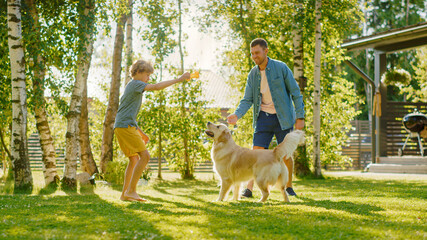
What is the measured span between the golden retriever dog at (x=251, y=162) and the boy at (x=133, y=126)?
2.95 feet

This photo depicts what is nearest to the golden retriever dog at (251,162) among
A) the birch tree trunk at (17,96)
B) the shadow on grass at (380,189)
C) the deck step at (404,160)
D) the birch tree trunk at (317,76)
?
the shadow on grass at (380,189)

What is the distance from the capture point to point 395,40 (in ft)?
47.9

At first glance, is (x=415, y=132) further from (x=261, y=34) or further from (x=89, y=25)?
(x=89, y=25)

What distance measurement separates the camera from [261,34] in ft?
41.8

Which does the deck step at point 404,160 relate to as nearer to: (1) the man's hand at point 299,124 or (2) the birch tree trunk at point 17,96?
(1) the man's hand at point 299,124

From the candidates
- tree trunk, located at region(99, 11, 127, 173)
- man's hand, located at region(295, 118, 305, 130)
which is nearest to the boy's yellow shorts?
man's hand, located at region(295, 118, 305, 130)

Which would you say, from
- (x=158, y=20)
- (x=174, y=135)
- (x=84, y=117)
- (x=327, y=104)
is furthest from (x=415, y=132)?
(x=84, y=117)

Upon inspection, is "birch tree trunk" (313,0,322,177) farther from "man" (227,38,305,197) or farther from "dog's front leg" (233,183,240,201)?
"dog's front leg" (233,183,240,201)

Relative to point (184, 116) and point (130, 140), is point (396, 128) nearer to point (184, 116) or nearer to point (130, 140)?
point (184, 116)

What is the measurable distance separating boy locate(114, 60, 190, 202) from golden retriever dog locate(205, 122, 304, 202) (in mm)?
898

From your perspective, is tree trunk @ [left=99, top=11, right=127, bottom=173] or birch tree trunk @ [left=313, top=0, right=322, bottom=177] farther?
tree trunk @ [left=99, top=11, right=127, bottom=173]

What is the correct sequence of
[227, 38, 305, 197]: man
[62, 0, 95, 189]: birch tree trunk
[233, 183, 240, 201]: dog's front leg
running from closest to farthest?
[233, 183, 240, 201]: dog's front leg, [227, 38, 305, 197]: man, [62, 0, 95, 189]: birch tree trunk

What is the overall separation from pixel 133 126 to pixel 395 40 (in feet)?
38.2

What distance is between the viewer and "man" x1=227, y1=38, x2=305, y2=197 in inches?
237
